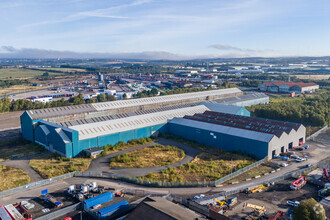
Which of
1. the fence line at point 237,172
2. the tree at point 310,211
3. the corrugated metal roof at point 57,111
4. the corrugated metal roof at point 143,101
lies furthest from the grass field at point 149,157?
the corrugated metal roof at point 143,101

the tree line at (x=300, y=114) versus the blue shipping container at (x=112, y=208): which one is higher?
the tree line at (x=300, y=114)

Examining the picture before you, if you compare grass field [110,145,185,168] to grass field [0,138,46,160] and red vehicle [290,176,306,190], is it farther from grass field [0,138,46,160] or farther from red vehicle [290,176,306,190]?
red vehicle [290,176,306,190]

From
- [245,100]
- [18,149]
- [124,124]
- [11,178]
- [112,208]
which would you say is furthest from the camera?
[245,100]

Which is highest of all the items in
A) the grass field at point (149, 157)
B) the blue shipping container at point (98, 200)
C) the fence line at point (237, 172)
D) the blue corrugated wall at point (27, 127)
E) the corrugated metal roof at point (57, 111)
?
the corrugated metal roof at point (57, 111)

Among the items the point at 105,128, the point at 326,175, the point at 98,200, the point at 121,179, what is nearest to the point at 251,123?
the point at 326,175

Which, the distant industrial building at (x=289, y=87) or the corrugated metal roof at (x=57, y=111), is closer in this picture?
the corrugated metal roof at (x=57, y=111)

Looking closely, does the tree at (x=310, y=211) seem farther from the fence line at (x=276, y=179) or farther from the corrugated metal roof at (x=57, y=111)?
the corrugated metal roof at (x=57, y=111)

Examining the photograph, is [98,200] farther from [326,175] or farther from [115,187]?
[326,175]

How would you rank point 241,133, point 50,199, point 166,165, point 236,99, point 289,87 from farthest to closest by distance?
point 289,87 → point 236,99 → point 241,133 → point 166,165 → point 50,199
